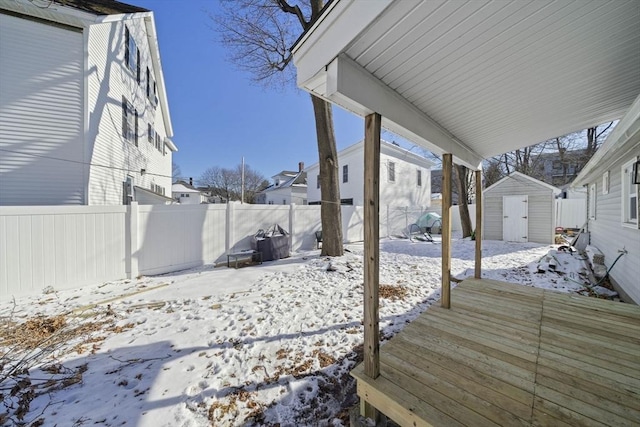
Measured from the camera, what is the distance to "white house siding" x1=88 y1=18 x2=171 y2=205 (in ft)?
21.8

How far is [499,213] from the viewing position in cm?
1093

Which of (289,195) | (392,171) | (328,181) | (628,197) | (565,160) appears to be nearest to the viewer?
(628,197)

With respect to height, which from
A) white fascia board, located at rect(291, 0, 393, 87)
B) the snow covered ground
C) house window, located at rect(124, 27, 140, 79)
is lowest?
the snow covered ground

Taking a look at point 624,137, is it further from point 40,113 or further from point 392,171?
point 392,171

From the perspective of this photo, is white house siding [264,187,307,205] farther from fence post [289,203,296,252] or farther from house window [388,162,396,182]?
Answer: fence post [289,203,296,252]

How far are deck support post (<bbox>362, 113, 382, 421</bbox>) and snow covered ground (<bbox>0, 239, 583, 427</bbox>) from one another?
1.90 feet

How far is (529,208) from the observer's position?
33.2 feet

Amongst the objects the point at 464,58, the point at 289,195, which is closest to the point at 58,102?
the point at 464,58

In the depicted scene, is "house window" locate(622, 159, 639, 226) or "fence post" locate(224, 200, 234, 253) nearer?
"house window" locate(622, 159, 639, 226)

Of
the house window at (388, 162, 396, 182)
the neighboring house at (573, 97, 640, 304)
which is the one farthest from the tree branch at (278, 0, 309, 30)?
the house window at (388, 162, 396, 182)

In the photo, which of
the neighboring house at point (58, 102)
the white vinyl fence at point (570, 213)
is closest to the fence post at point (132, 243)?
the neighboring house at point (58, 102)

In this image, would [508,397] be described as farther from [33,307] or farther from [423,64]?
[33,307]

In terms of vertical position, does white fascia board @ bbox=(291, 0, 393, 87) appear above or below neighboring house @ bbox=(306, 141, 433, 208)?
below

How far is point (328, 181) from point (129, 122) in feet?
25.8
